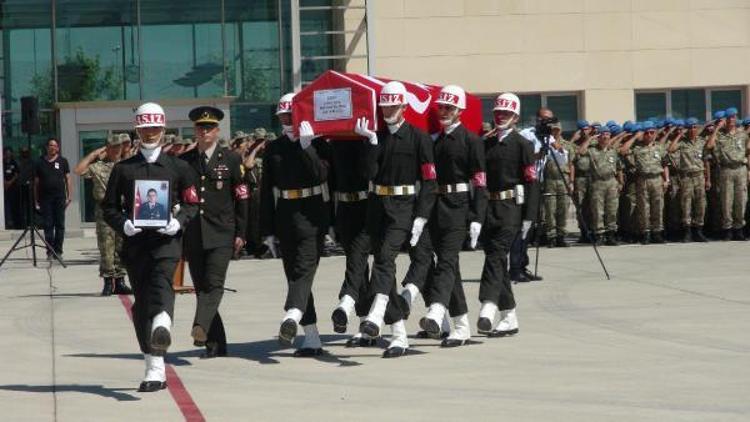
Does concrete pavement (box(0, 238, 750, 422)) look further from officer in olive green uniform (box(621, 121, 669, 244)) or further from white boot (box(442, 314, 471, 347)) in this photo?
officer in olive green uniform (box(621, 121, 669, 244))

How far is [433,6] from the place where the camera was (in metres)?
34.3

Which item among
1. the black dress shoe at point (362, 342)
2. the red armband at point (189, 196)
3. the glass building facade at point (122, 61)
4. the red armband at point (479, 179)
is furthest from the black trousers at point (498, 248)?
the glass building facade at point (122, 61)

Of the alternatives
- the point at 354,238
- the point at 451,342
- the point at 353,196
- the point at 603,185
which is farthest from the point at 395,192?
the point at 603,185

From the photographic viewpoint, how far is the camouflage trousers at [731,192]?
25547mm

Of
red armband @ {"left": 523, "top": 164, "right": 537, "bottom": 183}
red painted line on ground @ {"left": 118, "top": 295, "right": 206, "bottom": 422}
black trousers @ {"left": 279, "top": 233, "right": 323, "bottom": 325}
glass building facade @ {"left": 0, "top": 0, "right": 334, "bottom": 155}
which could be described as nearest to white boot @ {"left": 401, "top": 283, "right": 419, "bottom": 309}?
black trousers @ {"left": 279, "top": 233, "right": 323, "bottom": 325}

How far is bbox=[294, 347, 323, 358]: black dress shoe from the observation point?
13.1m

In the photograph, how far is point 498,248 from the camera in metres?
13.9

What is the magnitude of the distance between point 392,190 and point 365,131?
1.68ft

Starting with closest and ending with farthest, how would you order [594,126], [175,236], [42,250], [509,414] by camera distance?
[509,414] → [175,236] → [594,126] → [42,250]

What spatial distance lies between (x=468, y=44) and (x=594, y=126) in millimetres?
9137

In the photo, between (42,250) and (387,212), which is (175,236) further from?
(42,250)

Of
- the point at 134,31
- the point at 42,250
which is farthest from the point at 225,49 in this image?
the point at 42,250

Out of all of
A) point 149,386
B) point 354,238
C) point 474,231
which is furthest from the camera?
point 474,231

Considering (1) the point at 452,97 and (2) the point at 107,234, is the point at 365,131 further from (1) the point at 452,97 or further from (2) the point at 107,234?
(2) the point at 107,234
